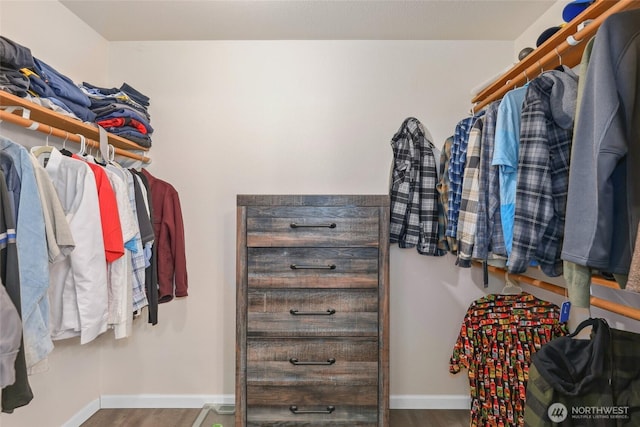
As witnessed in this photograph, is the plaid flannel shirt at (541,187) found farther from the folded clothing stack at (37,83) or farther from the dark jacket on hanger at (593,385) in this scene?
the folded clothing stack at (37,83)

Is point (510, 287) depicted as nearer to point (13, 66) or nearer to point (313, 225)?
point (313, 225)

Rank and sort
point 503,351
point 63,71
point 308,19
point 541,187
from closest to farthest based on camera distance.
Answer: point 541,187, point 503,351, point 63,71, point 308,19

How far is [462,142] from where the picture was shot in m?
1.95

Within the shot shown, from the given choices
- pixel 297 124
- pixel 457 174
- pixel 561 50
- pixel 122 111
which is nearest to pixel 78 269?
pixel 122 111

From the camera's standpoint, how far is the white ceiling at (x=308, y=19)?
2.07 metres

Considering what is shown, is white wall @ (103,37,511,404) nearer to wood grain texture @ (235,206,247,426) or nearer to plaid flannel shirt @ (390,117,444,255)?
plaid flannel shirt @ (390,117,444,255)

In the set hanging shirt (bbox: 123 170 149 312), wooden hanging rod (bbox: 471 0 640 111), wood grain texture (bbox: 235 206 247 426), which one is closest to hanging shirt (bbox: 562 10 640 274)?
wooden hanging rod (bbox: 471 0 640 111)

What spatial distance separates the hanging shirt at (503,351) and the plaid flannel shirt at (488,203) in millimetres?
446

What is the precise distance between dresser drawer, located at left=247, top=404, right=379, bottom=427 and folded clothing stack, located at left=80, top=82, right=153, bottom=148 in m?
1.60

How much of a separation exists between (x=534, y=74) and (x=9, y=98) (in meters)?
2.09

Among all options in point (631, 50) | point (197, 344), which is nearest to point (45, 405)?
point (197, 344)

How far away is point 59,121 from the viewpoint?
1.74 meters

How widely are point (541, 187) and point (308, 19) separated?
1.55m

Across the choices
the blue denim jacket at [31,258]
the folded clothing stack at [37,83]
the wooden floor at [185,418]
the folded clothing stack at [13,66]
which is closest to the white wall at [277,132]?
the wooden floor at [185,418]
